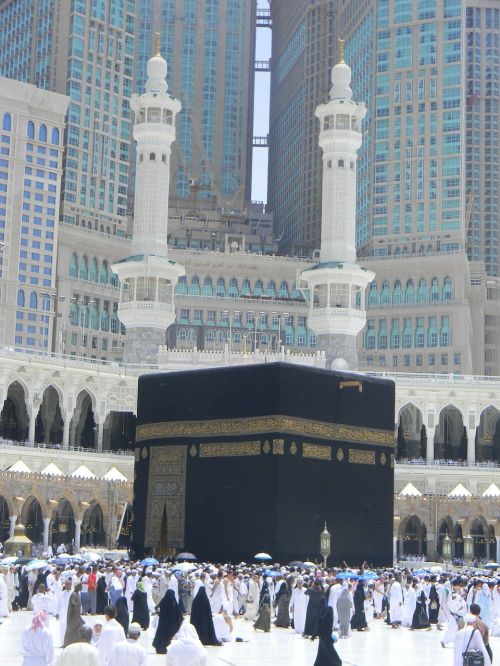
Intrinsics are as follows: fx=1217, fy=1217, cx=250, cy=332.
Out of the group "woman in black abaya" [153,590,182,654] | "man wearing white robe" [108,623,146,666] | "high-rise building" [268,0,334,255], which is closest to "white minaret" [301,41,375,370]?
"woman in black abaya" [153,590,182,654]

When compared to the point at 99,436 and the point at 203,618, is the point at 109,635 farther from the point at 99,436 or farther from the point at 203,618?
the point at 99,436

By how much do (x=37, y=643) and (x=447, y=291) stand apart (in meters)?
80.9

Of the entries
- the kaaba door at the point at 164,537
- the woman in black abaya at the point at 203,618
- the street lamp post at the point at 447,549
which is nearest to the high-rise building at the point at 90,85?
the street lamp post at the point at 447,549

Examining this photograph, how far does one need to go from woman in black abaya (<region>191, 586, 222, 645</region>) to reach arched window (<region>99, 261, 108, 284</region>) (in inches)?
2835

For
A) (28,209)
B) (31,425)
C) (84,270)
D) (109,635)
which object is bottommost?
(109,635)

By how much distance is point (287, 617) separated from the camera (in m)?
21.2

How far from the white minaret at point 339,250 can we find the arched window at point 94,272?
29.0 metres

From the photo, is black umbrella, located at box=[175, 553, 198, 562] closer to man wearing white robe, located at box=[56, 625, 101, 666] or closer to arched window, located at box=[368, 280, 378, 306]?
man wearing white robe, located at box=[56, 625, 101, 666]

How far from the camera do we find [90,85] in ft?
305

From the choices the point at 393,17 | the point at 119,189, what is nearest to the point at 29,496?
the point at 119,189

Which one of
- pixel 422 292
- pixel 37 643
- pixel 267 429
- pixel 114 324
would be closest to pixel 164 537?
pixel 267 429

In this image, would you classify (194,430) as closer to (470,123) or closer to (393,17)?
(393,17)

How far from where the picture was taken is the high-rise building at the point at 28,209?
267 feet

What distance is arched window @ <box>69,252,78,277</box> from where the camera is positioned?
85375 mm
